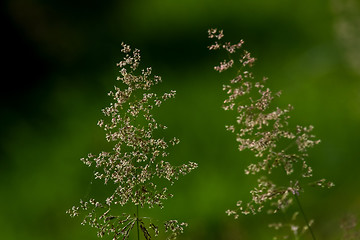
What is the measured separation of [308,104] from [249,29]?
1.14 m

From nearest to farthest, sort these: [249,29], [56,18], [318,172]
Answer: [318,172] → [249,29] → [56,18]

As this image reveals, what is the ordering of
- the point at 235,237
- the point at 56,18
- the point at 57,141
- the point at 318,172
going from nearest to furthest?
the point at 235,237
the point at 318,172
the point at 57,141
the point at 56,18

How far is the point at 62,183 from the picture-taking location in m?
3.83

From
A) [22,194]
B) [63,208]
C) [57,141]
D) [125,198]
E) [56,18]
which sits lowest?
[125,198]

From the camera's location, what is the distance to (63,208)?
141 inches

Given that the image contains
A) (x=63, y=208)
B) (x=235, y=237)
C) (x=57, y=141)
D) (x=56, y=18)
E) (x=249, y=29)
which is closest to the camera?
(x=235, y=237)

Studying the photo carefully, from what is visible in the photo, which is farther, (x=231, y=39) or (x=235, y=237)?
(x=231, y=39)

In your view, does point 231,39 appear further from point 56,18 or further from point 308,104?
point 56,18

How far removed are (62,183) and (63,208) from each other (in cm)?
31

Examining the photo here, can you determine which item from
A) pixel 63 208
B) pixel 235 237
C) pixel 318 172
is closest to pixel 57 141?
pixel 63 208

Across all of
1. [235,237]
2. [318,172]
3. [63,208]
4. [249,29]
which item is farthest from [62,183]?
[249,29]

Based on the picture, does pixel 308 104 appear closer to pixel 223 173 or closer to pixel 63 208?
pixel 223 173

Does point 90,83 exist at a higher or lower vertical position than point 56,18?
lower

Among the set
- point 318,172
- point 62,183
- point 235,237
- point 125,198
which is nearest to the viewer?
point 125,198
